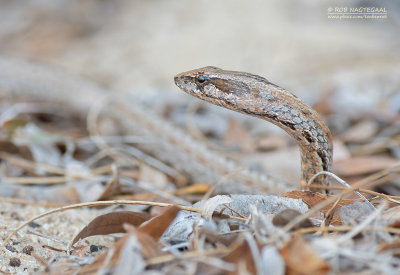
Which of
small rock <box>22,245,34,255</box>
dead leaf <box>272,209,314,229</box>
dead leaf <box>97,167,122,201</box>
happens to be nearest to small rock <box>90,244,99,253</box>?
small rock <box>22,245,34,255</box>

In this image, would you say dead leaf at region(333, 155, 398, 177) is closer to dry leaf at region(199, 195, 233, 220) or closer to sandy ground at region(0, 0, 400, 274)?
sandy ground at region(0, 0, 400, 274)

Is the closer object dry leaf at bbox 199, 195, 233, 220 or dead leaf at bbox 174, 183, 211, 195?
dry leaf at bbox 199, 195, 233, 220

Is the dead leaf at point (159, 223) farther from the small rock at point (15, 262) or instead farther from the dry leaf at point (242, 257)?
the small rock at point (15, 262)

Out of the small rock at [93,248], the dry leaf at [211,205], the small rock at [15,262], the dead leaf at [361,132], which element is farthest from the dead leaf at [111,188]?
the dead leaf at [361,132]

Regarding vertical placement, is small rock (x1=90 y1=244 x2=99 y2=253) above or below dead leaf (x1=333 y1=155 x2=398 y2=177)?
above

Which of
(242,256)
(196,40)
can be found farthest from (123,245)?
(196,40)

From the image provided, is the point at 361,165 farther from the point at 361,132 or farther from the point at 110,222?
the point at 110,222
